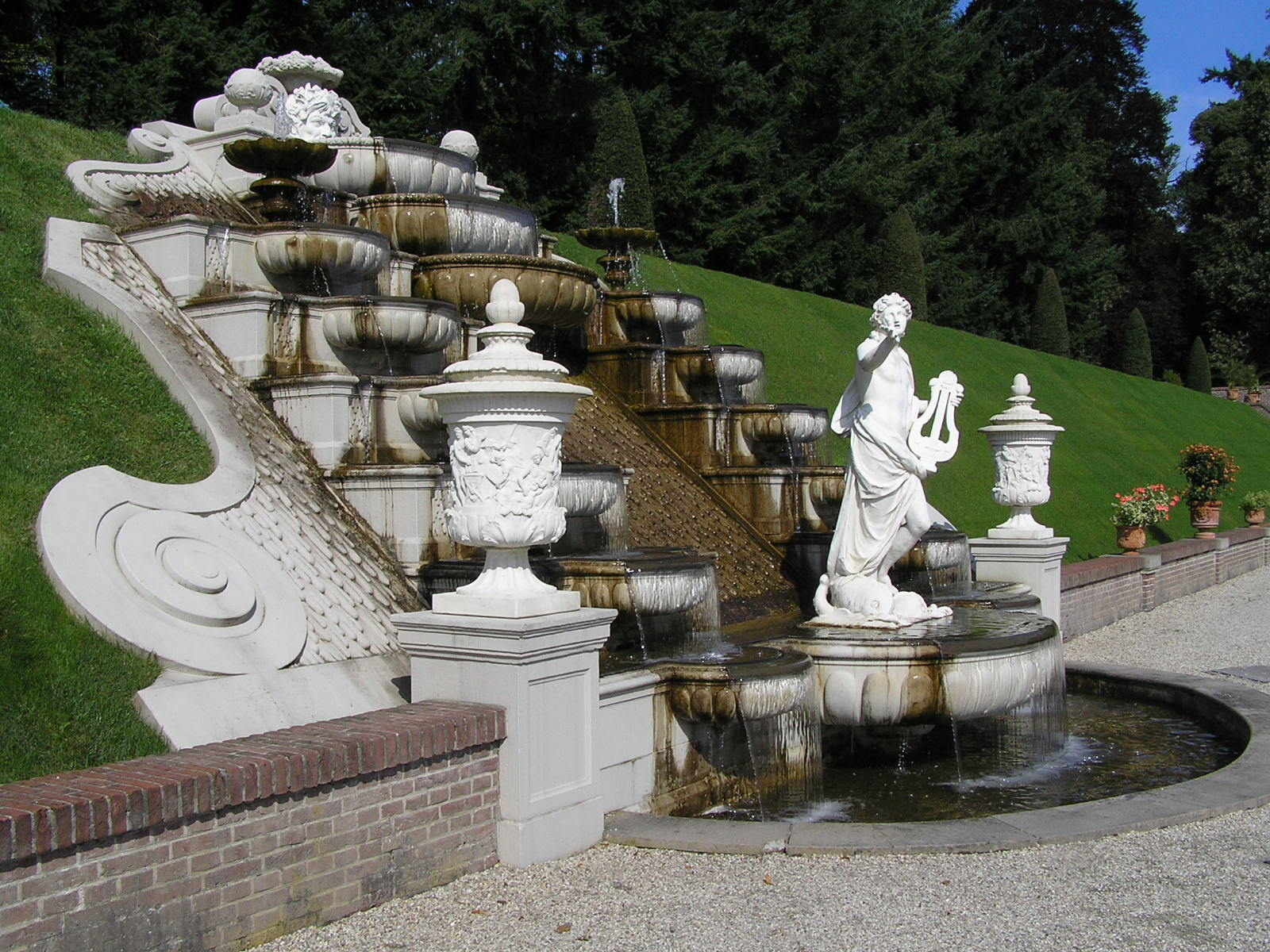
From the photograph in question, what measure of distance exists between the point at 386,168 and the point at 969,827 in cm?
948

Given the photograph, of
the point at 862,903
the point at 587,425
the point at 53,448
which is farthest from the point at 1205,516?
the point at 53,448

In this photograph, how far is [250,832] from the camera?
5105 mm

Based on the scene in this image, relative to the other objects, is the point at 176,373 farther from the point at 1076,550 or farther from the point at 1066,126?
the point at 1066,126

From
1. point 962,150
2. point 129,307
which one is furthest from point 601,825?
point 962,150

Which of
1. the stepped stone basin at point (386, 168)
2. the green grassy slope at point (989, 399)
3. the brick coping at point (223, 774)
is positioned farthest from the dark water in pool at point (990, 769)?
the green grassy slope at point (989, 399)

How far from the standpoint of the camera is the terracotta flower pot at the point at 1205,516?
23.5m

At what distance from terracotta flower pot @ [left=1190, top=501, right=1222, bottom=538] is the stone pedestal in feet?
37.3

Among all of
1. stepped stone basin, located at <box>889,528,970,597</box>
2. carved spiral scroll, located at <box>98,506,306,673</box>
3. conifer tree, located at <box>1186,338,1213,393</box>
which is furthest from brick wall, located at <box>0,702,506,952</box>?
conifer tree, located at <box>1186,338,1213,393</box>

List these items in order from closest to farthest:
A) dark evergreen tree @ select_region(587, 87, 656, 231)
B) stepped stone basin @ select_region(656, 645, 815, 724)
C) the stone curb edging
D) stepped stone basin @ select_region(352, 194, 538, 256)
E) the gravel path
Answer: the gravel path < the stone curb edging < stepped stone basin @ select_region(656, 645, 815, 724) < stepped stone basin @ select_region(352, 194, 538, 256) < dark evergreen tree @ select_region(587, 87, 656, 231)

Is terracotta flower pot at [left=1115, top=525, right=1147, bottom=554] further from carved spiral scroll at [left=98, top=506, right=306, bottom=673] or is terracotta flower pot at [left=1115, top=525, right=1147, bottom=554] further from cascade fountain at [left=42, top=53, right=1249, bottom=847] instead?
carved spiral scroll at [left=98, top=506, right=306, bottom=673]

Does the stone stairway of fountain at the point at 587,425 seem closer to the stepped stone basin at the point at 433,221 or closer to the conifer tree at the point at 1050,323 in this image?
the stepped stone basin at the point at 433,221

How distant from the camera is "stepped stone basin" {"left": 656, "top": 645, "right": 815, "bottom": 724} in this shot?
7730 millimetres

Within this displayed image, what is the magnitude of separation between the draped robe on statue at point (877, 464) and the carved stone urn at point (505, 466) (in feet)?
11.1

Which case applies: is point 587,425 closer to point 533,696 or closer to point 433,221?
point 433,221
